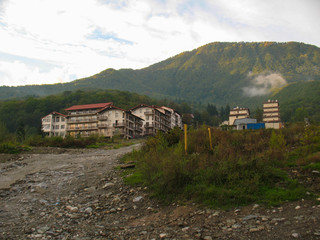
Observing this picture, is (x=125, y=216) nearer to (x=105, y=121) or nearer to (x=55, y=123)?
(x=105, y=121)

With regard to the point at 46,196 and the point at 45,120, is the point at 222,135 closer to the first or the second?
the point at 46,196

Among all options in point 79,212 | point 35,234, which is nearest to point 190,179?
point 79,212

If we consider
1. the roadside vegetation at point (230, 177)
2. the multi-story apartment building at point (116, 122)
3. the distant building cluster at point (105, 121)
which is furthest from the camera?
the distant building cluster at point (105, 121)

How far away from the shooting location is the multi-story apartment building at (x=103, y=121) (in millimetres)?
76500

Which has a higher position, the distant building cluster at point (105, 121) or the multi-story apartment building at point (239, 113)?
the multi-story apartment building at point (239, 113)

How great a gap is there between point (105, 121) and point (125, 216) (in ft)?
236

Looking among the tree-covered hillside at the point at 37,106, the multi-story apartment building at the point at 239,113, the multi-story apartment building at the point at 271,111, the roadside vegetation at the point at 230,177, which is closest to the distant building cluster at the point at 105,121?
the tree-covered hillside at the point at 37,106

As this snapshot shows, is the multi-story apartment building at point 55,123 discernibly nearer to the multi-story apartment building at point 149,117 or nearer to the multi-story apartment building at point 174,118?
the multi-story apartment building at point 149,117

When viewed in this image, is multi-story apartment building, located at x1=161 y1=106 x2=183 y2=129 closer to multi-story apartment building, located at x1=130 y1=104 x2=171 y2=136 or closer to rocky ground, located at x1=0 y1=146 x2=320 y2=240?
multi-story apartment building, located at x1=130 y1=104 x2=171 y2=136

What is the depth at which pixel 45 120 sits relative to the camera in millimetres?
89250

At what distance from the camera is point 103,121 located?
→ 7950 cm

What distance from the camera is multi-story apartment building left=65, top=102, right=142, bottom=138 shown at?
76.5m

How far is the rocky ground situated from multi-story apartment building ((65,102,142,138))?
204 ft

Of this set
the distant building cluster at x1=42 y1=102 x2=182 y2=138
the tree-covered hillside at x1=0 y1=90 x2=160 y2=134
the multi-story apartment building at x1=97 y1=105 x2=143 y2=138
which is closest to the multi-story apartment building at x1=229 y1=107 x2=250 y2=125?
the distant building cluster at x1=42 y1=102 x2=182 y2=138
